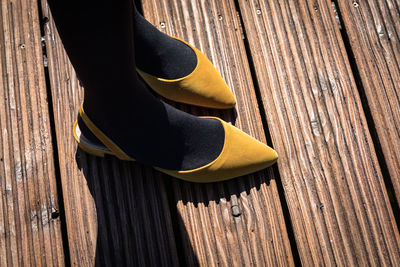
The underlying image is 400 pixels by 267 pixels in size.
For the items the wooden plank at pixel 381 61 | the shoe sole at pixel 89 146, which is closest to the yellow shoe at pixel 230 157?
the shoe sole at pixel 89 146

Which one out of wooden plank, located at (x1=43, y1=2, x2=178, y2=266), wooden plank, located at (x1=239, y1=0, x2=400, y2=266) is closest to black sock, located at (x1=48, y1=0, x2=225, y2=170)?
wooden plank, located at (x1=43, y1=2, x2=178, y2=266)

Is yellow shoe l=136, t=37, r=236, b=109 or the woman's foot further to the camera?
yellow shoe l=136, t=37, r=236, b=109

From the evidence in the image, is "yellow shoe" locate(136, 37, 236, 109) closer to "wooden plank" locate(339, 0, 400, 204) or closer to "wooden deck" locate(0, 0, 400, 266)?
"wooden deck" locate(0, 0, 400, 266)

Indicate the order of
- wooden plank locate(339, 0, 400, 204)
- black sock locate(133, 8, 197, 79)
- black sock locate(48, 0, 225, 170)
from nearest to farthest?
black sock locate(48, 0, 225, 170) → black sock locate(133, 8, 197, 79) → wooden plank locate(339, 0, 400, 204)

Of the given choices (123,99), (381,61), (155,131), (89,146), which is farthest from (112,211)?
(381,61)

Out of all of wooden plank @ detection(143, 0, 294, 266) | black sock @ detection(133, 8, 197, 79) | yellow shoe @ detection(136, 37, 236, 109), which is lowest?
wooden plank @ detection(143, 0, 294, 266)

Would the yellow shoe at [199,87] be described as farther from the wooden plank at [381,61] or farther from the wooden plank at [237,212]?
the wooden plank at [381,61]

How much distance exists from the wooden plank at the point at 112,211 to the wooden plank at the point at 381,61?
76cm

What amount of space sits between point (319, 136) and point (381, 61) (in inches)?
14.2

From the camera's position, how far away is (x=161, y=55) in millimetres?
938

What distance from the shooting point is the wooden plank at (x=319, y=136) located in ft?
3.16

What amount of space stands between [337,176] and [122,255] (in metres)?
0.72

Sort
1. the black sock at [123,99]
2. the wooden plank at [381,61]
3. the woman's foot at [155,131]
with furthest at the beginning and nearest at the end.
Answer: the wooden plank at [381,61] → the woman's foot at [155,131] → the black sock at [123,99]

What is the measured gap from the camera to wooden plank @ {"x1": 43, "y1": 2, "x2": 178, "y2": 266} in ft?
3.13
